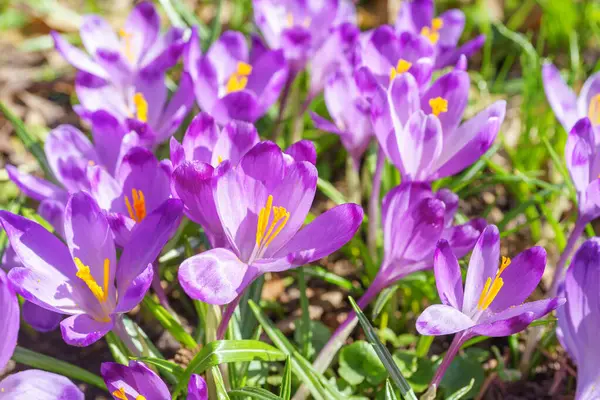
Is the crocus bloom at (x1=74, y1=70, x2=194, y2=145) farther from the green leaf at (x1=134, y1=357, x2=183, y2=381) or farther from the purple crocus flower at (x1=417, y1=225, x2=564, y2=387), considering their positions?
the purple crocus flower at (x1=417, y1=225, x2=564, y2=387)

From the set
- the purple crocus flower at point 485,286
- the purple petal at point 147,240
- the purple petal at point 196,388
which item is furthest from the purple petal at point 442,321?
the purple petal at point 147,240

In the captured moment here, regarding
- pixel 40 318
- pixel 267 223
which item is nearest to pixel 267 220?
pixel 267 223

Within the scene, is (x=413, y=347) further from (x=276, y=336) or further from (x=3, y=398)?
(x=3, y=398)

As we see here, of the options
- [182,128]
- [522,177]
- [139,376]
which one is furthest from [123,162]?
[522,177]

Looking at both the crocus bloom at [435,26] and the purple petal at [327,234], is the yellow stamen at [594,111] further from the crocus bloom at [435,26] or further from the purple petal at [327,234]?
the purple petal at [327,234]

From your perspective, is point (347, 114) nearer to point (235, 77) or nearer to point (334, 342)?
point (235, 77)

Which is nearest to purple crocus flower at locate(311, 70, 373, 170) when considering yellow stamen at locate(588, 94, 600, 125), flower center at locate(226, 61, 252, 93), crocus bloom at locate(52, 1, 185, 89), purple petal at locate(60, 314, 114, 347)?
flower center at locate(226, 61, 252, 93)
